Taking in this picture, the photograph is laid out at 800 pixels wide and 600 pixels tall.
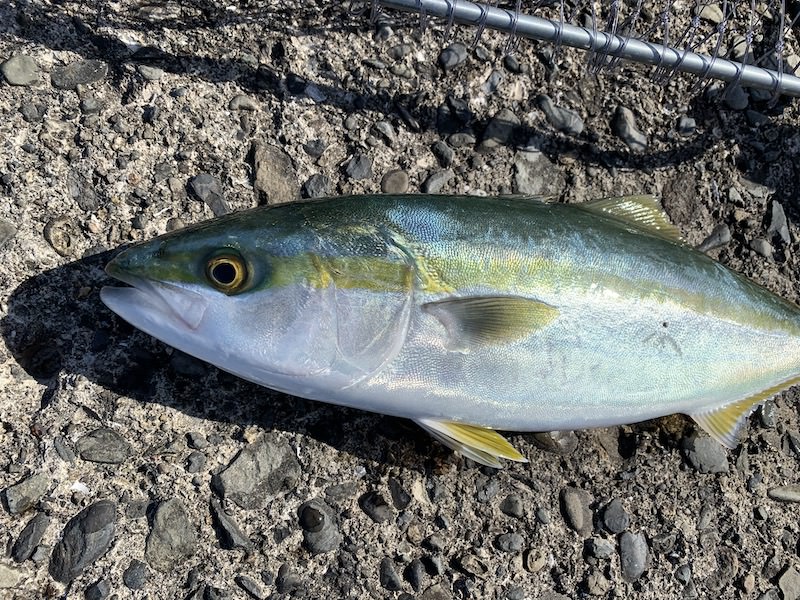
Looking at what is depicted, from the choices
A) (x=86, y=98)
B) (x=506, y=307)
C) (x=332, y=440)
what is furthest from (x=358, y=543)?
(x=86, y=98)

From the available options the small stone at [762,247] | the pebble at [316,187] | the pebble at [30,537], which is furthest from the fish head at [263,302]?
the small stone at [762,247]

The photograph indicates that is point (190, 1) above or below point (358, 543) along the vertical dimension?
above

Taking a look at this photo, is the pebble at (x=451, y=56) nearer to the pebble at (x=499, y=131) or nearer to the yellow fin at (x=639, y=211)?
the pebble at (x=499, y=131)

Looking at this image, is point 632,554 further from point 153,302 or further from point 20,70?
point 20,70

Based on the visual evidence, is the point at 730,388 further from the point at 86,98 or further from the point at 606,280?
the point at 86,98

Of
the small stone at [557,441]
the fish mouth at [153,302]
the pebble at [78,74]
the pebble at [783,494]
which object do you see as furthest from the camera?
the pebble at [783,494]

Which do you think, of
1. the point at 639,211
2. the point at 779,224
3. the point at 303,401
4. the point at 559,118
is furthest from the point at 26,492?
the point at 779,224

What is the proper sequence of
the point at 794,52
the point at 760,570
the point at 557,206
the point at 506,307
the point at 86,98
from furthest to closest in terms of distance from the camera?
the point at 794,52
the point at 760,570
the point at 86,98
the point at 557,206
the point at 506,307
